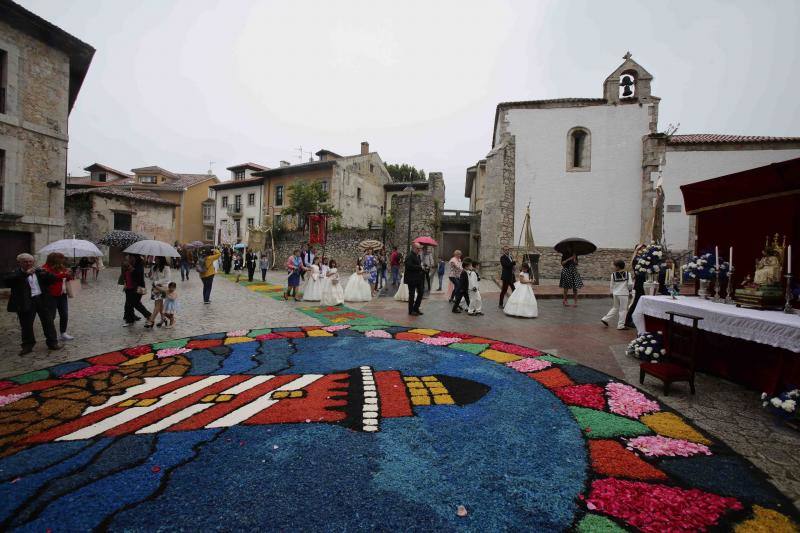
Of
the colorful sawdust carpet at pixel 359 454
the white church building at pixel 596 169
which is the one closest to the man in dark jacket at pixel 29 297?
the colorful sawdust carpet at pixel 359 454

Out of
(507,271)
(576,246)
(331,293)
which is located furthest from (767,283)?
(331,293)

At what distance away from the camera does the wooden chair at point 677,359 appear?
180 inches

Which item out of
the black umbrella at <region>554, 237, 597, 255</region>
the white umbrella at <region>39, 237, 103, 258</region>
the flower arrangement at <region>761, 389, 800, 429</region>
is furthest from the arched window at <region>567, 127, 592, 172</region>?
the white umbrella at <region>39, 237, 103, 258</region>

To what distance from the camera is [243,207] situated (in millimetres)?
40375

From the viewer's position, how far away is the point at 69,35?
13117 millimetres

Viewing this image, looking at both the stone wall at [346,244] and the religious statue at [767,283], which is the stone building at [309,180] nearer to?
the stone wall at [346,244]

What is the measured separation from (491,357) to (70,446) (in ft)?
17.4

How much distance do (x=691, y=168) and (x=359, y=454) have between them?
23.1m

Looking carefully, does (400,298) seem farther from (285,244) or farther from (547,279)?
(285,244)

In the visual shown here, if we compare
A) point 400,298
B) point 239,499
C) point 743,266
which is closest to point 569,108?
point 400,298

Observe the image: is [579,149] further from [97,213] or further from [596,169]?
[97,213]

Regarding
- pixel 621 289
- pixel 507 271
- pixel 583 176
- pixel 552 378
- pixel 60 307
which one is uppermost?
pixel 583 176

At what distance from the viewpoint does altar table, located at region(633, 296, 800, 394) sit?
4.06 metres

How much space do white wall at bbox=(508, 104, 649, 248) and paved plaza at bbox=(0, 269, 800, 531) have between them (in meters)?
15.3
